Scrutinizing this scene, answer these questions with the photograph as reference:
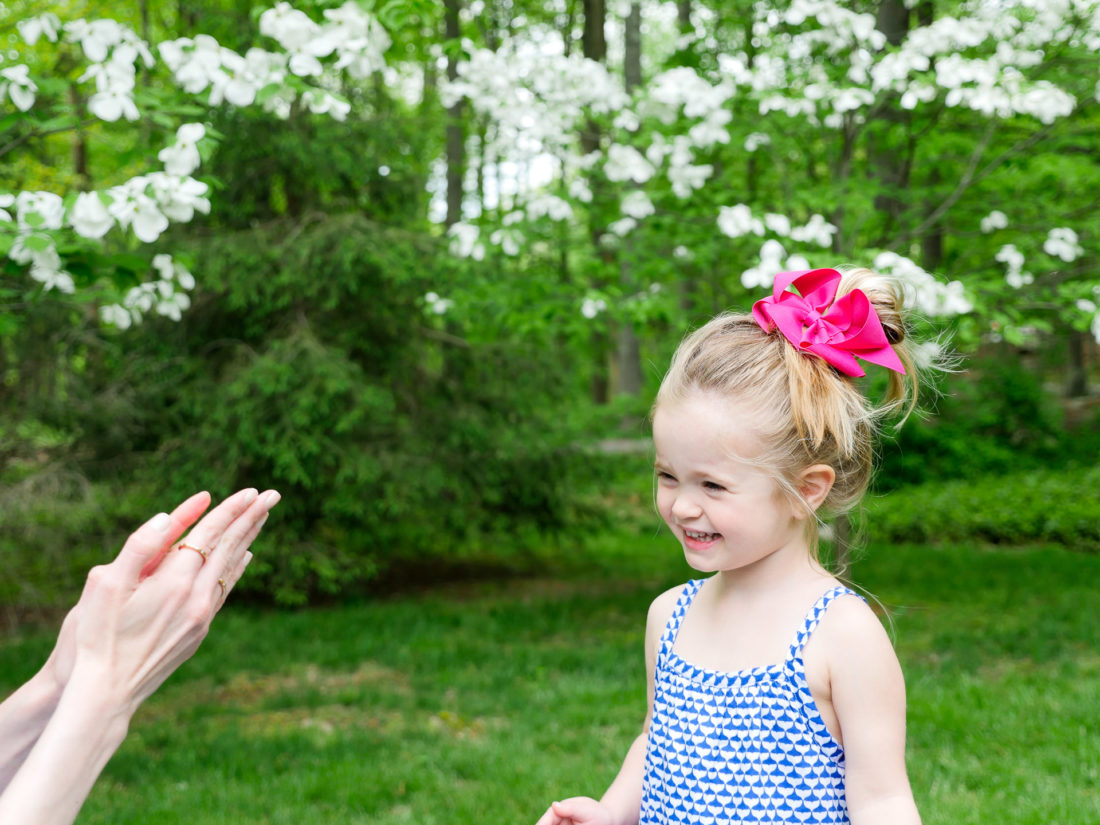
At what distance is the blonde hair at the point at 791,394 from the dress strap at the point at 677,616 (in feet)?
0.85

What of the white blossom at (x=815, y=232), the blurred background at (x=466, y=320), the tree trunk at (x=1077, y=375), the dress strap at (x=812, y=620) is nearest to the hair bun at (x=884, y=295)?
the dress strap at (x=812, y=620)

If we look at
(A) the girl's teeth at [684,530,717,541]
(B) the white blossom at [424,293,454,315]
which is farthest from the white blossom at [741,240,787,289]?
(A) the girl's teeth at [684,530,717,541]

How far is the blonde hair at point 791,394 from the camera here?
1621 mm

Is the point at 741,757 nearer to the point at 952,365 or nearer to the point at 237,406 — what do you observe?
the point at 952,365

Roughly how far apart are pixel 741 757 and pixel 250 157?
22.0 feet

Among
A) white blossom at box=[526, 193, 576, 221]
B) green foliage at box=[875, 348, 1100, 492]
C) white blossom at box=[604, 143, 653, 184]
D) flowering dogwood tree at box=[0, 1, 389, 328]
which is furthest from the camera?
green foliage at box=[875, 348, 1100, 492]

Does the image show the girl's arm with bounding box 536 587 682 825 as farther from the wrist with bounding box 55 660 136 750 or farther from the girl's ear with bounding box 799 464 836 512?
the wrist with bounding box 55 660 136 750

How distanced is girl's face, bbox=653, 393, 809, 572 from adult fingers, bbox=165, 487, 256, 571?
650mm

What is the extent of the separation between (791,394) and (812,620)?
0.36 m

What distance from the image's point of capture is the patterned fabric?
1.59 m

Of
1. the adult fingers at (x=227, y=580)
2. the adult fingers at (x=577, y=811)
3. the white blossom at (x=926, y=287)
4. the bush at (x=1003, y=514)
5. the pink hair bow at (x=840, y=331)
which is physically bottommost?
the bush at (x=1003, y=514)

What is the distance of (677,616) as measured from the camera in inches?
72.6

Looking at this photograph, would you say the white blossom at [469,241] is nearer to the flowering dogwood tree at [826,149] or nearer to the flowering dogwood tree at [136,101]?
the flowering dogwood tree at [826,149]

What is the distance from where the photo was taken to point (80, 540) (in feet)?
22.9
